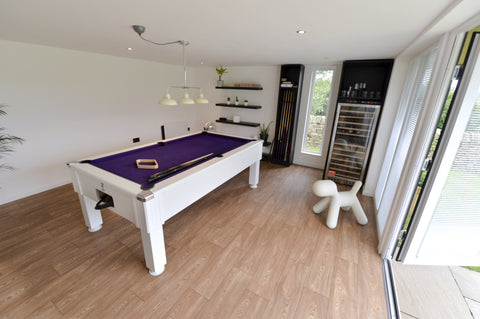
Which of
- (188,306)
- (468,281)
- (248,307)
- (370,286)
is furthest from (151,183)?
(468,281)

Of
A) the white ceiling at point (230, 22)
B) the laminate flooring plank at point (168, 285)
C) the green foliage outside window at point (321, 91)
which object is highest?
the white ceiling at point (230, 22)

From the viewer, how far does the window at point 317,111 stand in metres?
4.19

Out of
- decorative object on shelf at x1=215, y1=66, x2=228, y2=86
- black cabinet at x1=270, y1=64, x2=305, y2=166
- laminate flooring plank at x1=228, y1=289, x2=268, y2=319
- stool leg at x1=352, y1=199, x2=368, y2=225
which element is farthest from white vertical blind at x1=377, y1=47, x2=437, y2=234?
decorative object on shelf at x1=215, y1=66, x2=228, y2=86

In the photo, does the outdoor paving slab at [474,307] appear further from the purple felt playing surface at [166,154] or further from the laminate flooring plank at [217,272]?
the purple felt playing surface at [166,154]

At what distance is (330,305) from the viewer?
66.5 inches

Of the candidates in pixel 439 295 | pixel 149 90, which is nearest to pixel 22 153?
pixel 149 90

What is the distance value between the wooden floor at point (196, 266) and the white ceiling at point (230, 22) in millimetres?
2228

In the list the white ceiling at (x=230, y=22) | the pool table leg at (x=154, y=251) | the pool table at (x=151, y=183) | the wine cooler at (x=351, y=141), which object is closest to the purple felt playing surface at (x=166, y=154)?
the pool table at (x=151, y=183)

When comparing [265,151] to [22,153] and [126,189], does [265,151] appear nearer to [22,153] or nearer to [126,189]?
[126,189]

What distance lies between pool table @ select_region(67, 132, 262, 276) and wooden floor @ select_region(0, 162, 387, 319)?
285 millimetres

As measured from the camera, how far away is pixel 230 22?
5.80ft

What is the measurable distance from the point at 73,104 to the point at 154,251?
3071 millimetres

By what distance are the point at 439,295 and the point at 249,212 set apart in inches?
81.0

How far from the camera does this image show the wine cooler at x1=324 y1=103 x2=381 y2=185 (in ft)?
11.7
